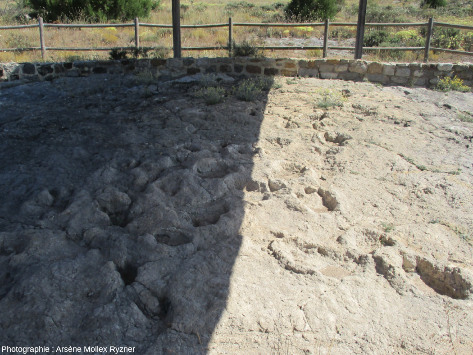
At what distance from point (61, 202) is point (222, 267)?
159 cm

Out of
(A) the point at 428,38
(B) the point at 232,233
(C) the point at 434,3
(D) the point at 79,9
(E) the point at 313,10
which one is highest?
(C) the point at 434,3

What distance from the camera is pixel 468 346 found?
7.97ft

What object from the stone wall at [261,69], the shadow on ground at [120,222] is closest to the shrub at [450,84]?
the stone wall at [261,69]

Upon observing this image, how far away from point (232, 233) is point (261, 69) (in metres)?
5.89

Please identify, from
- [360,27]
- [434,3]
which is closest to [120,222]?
[360,27]

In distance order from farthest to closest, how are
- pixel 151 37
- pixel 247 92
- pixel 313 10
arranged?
pixel 313 10 → pixel 151 37 → pixel 247 92

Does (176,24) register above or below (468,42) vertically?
above

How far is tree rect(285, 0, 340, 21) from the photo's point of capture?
19109 mm

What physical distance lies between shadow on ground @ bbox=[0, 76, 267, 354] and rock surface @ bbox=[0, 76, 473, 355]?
0.04 ft

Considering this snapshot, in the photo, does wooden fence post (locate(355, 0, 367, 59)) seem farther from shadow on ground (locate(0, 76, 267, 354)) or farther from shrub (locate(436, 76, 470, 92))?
shadow on ground (locate(0, 76, 267, 354))

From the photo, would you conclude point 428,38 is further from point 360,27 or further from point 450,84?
point 450,84

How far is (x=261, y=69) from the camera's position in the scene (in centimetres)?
851

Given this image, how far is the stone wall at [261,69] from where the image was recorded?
8219mm

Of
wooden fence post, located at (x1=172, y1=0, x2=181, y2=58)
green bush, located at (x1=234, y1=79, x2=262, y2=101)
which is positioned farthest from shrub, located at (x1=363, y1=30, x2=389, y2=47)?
green bush, located at (x1=234, y1=79, x2=262, y2=101)
